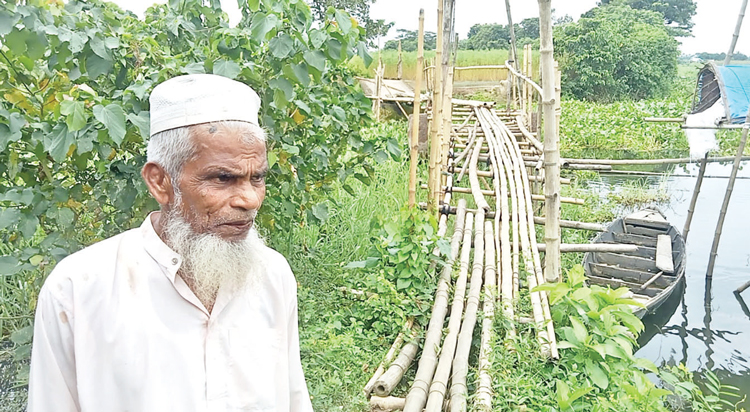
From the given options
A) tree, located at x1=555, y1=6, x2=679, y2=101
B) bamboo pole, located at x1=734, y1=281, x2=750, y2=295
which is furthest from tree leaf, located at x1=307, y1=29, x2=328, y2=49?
tree, located at x1=555, y1=6, x2=679, y2=101

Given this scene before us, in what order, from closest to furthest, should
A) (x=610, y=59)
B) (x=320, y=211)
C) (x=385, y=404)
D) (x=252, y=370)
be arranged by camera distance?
1. (x=252, y=370)
2. (x=320, y=211)
3. (x=385, y=404)
4. (x=610, y=59)

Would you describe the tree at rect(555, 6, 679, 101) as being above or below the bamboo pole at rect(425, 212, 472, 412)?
above

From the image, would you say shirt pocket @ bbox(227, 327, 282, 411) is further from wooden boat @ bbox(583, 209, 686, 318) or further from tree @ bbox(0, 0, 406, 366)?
wooden boat @ bbox(583, 209, 686, 318)

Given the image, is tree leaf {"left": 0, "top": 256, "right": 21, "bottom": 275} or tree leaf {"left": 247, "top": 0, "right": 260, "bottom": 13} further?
tree leaf {"left": 247, "top": 0, "right": 260, "bottom": 13}

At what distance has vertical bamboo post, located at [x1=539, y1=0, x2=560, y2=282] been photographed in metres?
3.45

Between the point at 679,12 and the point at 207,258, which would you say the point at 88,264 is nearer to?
the point at 207,258

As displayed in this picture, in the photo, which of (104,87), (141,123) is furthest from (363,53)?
(104,87)

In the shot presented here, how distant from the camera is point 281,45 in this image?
6.95ft

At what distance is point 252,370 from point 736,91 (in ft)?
26.9

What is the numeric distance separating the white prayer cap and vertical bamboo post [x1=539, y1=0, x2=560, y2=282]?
2.61 meters

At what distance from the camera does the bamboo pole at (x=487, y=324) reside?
306 cm

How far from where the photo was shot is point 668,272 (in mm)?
6824

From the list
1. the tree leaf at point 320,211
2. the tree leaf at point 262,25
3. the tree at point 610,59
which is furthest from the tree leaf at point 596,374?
the tree at point 610,59

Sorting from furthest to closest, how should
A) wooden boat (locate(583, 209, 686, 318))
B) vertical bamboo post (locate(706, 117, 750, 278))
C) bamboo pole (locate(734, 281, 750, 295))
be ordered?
bamboo pole (locate(734, 281, 750, 295)) < vertical bamboo post (locate(706, 117, 750, 278)) < wooden boat (locate(583, 209, 686, 318))
